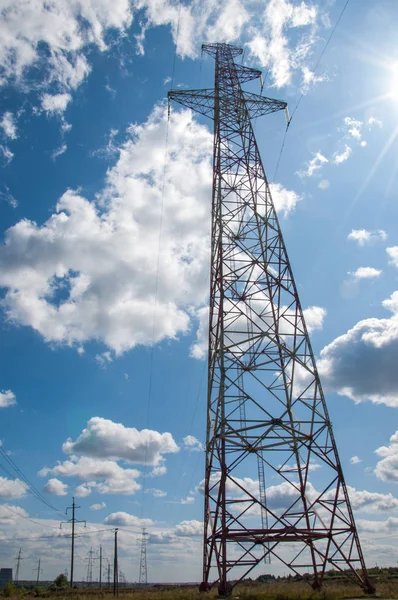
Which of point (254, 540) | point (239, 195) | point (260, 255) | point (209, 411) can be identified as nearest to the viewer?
point (254, 540)

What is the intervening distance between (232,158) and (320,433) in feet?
51.8

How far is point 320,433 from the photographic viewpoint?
1884 cm

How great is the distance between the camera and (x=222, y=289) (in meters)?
21.8

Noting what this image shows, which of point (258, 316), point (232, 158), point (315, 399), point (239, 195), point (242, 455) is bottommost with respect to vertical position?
point (242, 455)

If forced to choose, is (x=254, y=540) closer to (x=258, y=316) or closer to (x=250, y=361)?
(x=250, y=361)

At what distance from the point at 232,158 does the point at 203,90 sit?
5265mm

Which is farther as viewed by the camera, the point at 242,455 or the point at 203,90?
the point at 203,90

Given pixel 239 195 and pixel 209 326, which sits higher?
pixel 239 195

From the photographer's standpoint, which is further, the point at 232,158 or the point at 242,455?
the point at 232,158

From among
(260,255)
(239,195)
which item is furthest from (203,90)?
(260,255)

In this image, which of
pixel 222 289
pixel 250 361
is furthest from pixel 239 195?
pixel 250 361

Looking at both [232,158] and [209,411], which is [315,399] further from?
[232,158]

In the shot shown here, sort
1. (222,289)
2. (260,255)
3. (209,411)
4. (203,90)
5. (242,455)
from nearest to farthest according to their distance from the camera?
(242,455) < (209,411) < (222,289) < (260,255) < (203,90)

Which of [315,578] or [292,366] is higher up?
[292,366]
